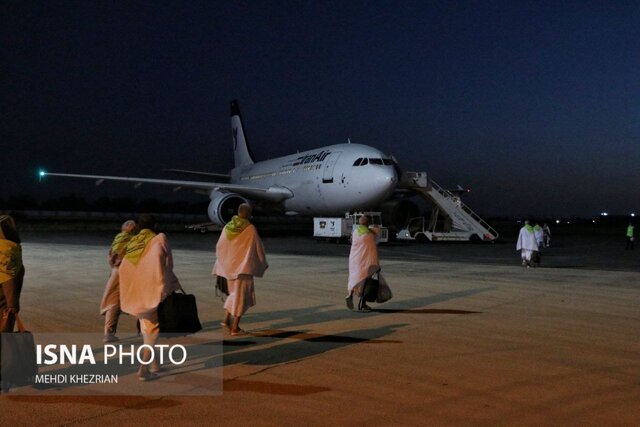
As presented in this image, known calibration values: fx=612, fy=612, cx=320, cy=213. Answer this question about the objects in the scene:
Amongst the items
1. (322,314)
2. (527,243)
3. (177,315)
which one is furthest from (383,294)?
(527,243)

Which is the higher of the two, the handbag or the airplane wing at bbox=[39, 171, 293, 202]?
the airplane wing at bbox=[39, 171, 293, 202]

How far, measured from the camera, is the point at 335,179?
1012 inches

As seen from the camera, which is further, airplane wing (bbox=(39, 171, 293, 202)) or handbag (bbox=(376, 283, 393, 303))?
airplane wing (bbox=(39, 171, 293, 202))

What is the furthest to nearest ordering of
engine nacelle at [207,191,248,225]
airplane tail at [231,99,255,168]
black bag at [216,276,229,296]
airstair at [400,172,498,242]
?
airplane tail at [231,99,255,168]
engine nacelle at [207,191,248,225]
airstair at [400,172,498,242]
black bag at [216,276,229,296]

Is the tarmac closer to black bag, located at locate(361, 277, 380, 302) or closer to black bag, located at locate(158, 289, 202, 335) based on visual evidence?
black bag, located at locate(361, 277, 380, 302)

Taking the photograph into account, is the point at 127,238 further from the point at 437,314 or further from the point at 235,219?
the point at 437,314

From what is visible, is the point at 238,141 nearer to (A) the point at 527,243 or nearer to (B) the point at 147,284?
(A) the point at 527,243

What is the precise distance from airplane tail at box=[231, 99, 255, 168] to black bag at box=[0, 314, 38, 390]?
125 feet

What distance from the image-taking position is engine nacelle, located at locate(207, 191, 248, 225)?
2845 cm

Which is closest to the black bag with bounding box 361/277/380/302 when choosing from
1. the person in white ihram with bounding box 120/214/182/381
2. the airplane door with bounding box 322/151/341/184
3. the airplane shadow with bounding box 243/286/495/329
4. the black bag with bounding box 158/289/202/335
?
the airplane shadow with bounding box 243/286/495/329

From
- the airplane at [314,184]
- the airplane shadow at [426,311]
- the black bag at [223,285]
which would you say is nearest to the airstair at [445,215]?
the airplane at [314,184]

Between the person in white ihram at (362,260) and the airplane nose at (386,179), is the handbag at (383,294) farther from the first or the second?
the airplane nose at (386,179)

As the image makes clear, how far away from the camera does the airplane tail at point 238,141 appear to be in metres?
42.8

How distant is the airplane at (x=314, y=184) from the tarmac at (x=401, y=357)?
41.8ft
